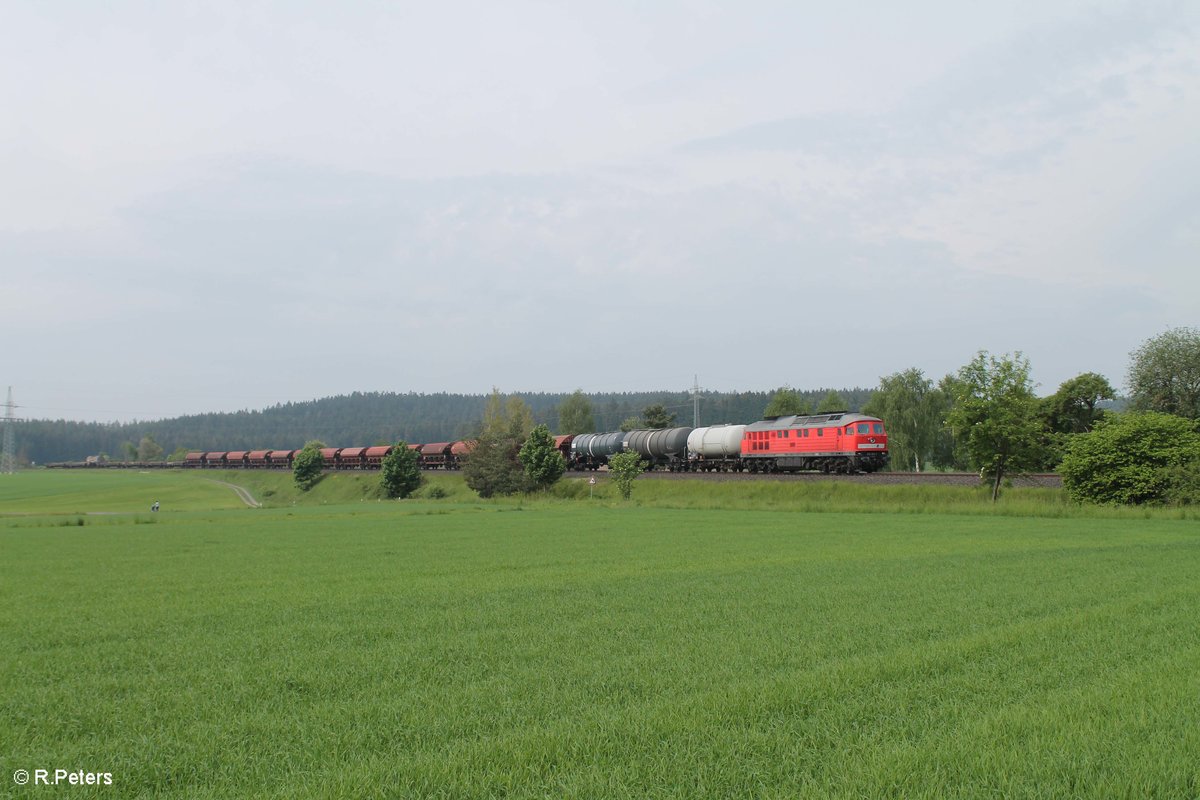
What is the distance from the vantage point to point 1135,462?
3831 cm

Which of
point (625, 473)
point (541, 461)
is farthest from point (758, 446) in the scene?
point (541, 461)

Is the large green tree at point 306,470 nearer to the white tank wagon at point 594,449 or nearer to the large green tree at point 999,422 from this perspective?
the white tank wagon at point 594,449

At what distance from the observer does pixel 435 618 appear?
1289 cm

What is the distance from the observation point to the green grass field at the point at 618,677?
6.14m

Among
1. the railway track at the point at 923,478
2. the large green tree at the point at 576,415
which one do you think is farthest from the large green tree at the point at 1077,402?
the large green tree at the point at 576,415

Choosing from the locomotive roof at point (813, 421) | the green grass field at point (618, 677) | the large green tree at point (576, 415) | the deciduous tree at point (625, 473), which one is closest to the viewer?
the green grass field at point (618, 677)

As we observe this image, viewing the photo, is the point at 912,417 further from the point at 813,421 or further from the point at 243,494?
the point at 243,494

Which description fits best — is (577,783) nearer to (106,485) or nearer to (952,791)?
(952,791)

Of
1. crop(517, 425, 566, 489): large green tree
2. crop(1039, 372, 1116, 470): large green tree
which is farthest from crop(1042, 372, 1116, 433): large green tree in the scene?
crop(517, 425, 566, 489): large green tree

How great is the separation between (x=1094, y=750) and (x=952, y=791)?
Result: 1470 mm

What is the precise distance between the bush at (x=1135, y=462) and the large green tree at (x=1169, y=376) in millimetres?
36894

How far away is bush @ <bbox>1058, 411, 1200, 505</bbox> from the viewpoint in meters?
37.2

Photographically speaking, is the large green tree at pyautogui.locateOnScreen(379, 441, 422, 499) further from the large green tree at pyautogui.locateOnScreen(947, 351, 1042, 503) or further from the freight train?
the large green tree at pyautogui.locateOnScreen(947, 351, 1042, 503)

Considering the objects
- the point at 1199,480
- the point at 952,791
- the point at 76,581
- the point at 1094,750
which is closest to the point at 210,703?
the point at 952,791
